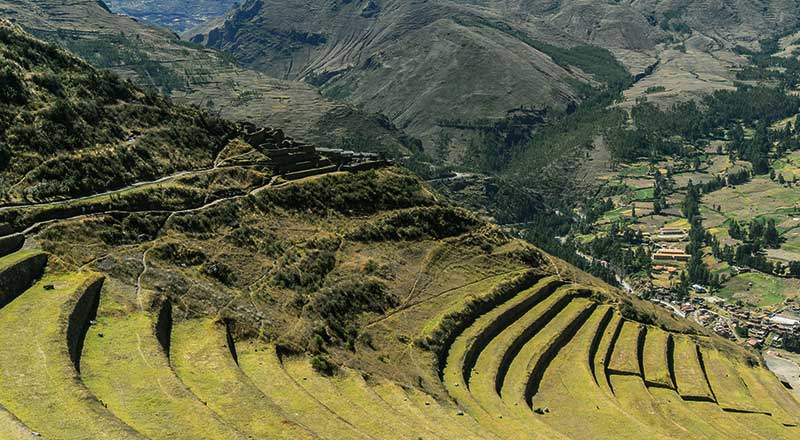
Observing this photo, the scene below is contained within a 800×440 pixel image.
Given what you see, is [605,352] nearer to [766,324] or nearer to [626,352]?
[626,352]

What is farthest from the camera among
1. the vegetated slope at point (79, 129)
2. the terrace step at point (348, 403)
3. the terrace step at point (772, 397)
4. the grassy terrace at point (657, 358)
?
the grassy terrace at point (657, 358)

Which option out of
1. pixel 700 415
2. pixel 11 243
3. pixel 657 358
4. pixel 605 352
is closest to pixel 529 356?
pixel 605 352

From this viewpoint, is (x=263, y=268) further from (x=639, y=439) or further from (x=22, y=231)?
(x=639, y=439)

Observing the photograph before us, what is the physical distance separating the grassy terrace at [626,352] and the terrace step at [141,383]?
5694 centimetres

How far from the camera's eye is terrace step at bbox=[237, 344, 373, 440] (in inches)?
1884

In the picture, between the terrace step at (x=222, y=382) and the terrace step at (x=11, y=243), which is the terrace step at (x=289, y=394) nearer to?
the terrace step at (x=222, y=382)

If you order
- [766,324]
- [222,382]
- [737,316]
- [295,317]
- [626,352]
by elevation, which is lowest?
[737,316]

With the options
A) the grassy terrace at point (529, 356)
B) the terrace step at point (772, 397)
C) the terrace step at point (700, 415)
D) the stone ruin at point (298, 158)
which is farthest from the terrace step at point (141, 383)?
the terrace step at point (772, 397)

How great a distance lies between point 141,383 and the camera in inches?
1781

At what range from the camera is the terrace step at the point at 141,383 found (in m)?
40.8

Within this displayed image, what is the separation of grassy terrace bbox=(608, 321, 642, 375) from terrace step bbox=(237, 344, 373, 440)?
4602 centimetres

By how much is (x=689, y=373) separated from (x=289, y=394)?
59.4 meters

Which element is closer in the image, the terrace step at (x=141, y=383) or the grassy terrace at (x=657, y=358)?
the terrace step at (x=141, y=383)

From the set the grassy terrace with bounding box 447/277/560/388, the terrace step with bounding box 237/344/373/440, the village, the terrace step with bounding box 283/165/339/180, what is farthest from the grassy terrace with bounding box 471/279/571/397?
the village
